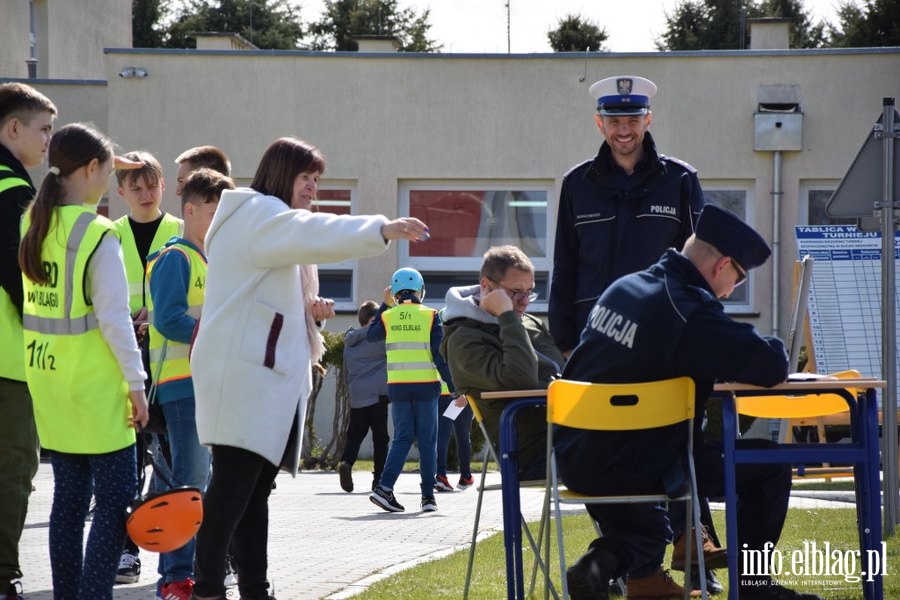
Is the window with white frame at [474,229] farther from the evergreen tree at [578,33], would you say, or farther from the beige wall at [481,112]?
the evergreen tree at [578,33]

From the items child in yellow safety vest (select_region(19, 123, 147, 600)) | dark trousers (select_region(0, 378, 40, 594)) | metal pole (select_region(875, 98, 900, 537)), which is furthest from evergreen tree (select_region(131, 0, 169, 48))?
child in yellow safety vest (select_region(19, 123, 147, 600))

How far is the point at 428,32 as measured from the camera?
4688cm

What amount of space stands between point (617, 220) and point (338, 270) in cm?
1379

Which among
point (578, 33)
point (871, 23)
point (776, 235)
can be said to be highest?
point (578, 33)

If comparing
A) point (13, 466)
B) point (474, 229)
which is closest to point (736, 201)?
point (474, 229)

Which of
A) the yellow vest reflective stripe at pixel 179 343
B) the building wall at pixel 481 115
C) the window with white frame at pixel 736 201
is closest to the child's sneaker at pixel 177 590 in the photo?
the yellow vest reflective stripe at pixel 179 343

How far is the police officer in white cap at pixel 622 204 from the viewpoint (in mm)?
Result: 6668

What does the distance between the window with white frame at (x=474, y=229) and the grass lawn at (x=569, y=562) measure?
34.8 feet

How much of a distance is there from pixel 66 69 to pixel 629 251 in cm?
2400

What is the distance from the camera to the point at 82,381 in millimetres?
5199

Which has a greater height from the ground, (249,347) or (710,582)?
(249,347)

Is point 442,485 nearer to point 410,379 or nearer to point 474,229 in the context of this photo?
point 410,379

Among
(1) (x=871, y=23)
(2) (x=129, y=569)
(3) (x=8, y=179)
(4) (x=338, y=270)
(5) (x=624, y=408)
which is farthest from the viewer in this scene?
(1) (x=871, y=23)

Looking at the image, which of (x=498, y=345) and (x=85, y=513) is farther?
(x=498, y=345)
